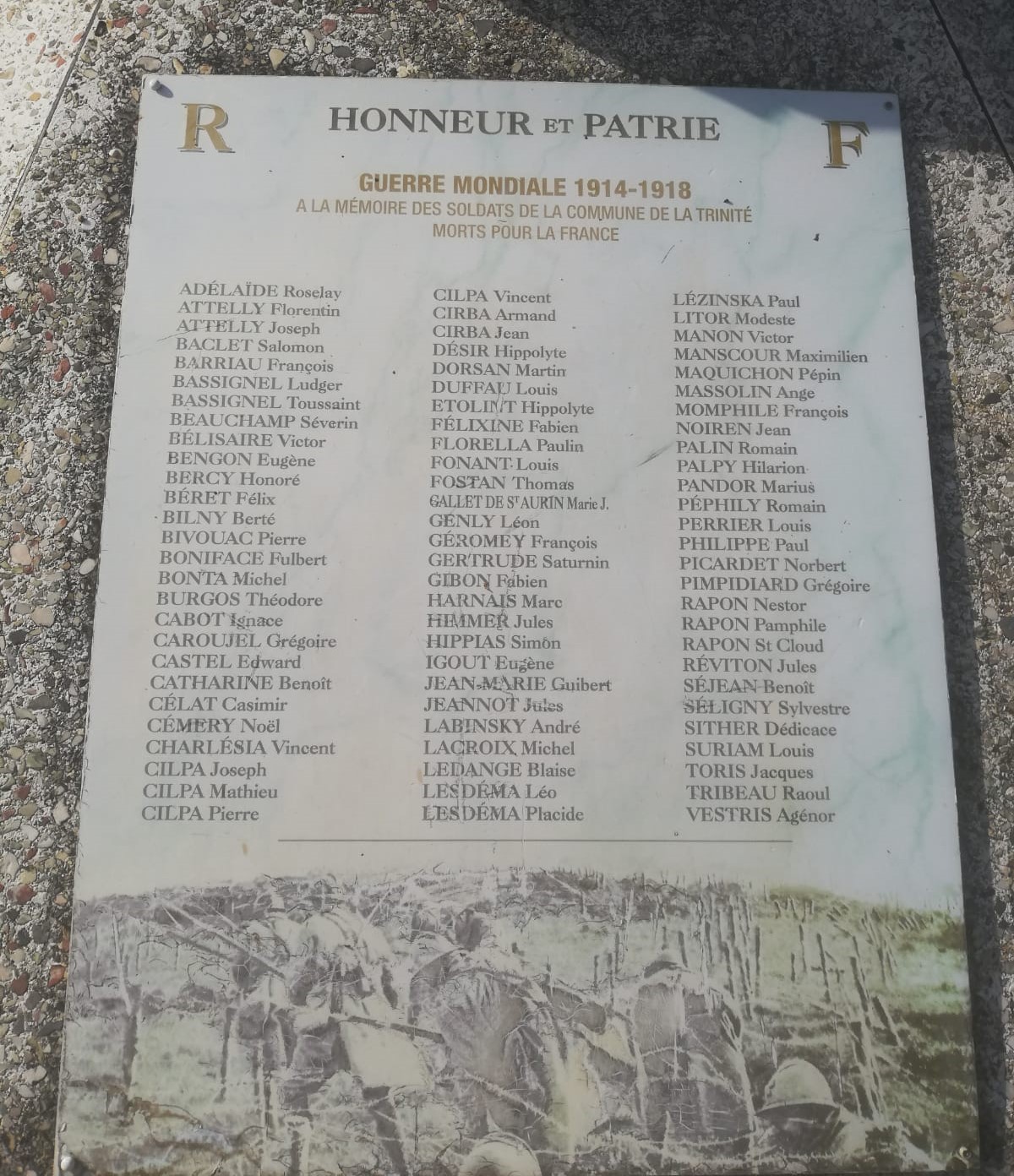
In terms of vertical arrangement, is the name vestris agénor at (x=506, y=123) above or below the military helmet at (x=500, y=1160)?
above

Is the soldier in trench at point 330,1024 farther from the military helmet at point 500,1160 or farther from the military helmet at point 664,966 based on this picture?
the military helmet at point 664,966

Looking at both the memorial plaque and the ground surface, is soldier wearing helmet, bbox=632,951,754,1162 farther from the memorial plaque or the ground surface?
the ground surface

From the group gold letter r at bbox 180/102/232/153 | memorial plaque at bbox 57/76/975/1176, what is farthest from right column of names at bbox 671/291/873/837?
gold letter r at bbox 180/102/232/153

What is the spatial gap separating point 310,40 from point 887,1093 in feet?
10.5

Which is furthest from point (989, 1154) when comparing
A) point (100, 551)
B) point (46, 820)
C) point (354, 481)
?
point (100, 551)

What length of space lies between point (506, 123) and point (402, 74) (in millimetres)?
352

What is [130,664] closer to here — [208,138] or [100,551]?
[100,551]

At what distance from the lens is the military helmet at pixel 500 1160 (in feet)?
6.61

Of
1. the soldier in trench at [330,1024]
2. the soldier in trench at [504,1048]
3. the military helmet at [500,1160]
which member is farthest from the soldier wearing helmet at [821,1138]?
the soldier in trench at [330,1024]

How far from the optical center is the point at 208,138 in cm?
253

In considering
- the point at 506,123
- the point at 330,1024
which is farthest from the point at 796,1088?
the point at 506,123

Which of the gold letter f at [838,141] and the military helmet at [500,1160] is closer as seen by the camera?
the military helmet at [500,1160]

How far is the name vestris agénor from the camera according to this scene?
8.39 ft

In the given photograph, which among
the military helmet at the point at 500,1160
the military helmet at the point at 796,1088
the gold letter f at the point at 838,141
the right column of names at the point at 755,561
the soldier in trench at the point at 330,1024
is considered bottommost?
the military helmet at the point at 500,1160
